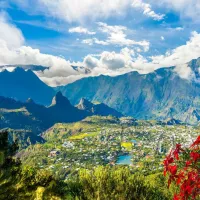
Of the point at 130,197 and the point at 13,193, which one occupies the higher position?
the point at 13,193

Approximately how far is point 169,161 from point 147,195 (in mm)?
28827

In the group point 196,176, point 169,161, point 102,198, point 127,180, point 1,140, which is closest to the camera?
point 196,176

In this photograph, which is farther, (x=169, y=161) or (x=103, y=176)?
(x=103, y=176)

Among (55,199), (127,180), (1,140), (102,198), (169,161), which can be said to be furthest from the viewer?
(127,180)

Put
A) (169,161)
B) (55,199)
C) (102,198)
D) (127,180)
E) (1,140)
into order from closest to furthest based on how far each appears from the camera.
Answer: (169,161) < (1,140) < (55,199) < (102,198) < (127,180)

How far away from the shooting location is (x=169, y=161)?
421 inches

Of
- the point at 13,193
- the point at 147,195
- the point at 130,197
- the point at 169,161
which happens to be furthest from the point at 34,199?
the point at 169,161

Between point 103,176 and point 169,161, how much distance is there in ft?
86.3

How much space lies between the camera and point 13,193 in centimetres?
2616

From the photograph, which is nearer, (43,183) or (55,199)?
(55,199)

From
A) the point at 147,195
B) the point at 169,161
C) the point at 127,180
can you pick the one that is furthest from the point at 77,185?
the point at 169,161

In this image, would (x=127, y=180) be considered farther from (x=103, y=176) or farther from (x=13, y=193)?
(x=13, y=193)

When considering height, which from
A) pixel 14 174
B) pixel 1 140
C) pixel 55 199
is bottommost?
pixel 55 199

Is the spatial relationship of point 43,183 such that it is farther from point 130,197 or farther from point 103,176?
point 130,197
